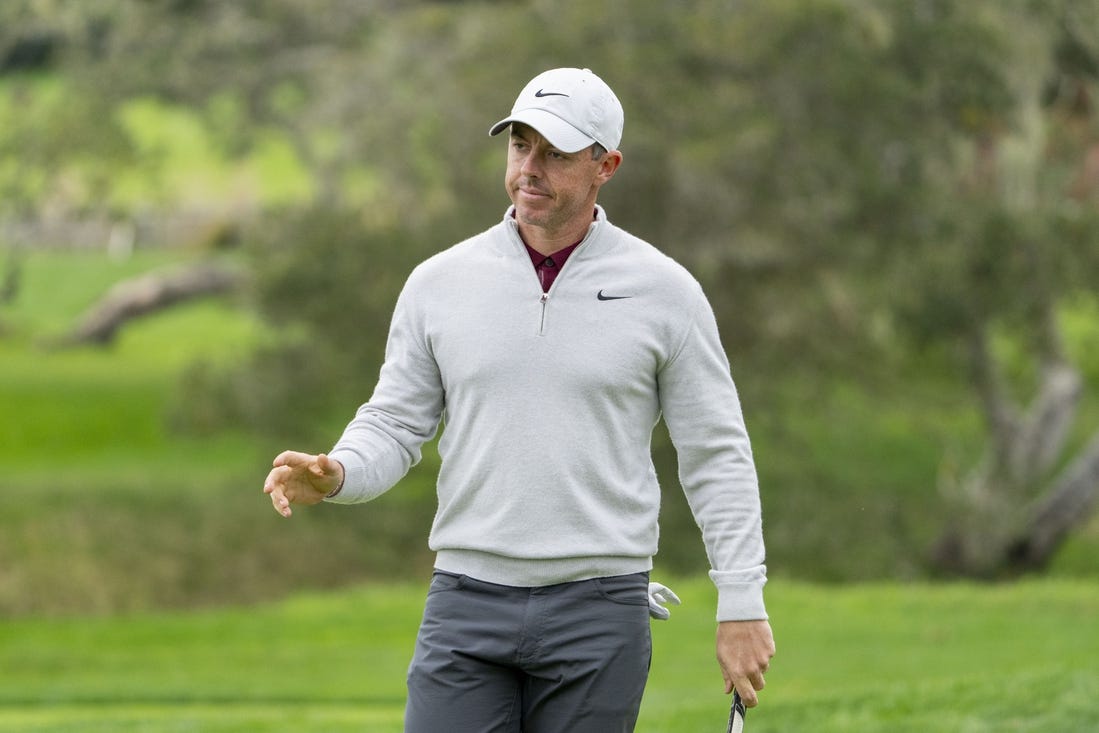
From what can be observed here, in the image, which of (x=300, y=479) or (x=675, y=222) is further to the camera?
(x=675, y=222)

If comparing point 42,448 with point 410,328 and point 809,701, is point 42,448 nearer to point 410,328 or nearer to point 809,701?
point 809,701

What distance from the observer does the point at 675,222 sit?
1723cm

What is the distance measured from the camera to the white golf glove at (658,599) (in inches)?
140

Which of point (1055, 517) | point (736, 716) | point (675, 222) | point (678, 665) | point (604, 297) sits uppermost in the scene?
point (675, 222)

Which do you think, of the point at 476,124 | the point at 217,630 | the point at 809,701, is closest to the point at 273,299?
the point at 476,124

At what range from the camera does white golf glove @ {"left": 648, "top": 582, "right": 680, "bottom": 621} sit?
11.7 ft

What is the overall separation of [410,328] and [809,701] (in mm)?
4750

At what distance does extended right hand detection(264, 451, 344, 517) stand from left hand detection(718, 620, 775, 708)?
2.61 feet

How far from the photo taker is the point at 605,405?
3.37 metres

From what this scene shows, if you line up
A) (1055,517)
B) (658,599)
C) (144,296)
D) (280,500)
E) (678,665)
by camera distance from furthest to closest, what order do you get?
(144,296) → (1055,517) → (678,665) → (658,599) → (280,500)

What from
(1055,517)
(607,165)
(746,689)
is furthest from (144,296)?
(746,689)

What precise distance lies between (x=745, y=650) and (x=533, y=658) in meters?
0.40

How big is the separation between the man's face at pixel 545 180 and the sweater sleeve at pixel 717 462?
312mm

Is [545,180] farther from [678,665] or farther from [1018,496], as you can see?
[1018,496]
